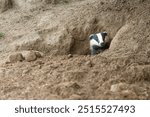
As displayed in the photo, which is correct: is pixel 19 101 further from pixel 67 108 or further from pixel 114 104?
pixel 114 104

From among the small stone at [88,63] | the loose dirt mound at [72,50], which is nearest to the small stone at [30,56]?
the loose dirt mound at [72,50]

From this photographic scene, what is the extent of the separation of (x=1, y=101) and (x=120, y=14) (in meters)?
2.66

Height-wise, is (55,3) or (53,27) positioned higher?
(55,3)

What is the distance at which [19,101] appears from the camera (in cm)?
313

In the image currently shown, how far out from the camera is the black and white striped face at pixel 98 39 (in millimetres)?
4926

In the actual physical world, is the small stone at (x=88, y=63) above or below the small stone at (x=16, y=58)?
below

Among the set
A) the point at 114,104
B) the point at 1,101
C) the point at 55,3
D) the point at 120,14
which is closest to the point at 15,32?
the point at 55,3

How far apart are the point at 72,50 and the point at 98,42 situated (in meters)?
0.52

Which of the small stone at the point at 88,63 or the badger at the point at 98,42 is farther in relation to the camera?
the badger at the point at 98,42

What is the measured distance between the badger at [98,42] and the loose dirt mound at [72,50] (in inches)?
5.3

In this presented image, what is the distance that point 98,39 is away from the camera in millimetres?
4953

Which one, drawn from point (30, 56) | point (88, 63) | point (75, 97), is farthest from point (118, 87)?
point (30, 56)

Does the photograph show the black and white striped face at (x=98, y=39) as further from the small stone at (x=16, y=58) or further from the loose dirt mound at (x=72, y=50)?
the small stone at (x=16, y=58)

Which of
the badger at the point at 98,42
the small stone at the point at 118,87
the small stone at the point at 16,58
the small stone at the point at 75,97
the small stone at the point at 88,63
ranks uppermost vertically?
the badger at the point at 98,42
